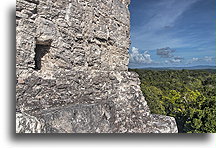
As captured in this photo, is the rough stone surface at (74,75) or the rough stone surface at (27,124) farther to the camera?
the rough stone surface at (74,75)

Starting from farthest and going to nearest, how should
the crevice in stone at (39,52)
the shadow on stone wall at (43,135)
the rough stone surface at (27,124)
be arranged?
the crevice in stone at (39,52) → the shadow on stone wall at (43,135) → the rough stone surface at (27,124)

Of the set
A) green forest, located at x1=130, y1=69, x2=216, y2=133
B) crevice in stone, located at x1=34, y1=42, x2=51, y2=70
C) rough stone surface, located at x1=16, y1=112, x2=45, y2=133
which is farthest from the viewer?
green forest, located at x1=130, y1=69, x2=216, y2=133

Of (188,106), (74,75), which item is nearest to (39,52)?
(74,75)

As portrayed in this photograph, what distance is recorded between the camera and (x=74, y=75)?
10.2 feet

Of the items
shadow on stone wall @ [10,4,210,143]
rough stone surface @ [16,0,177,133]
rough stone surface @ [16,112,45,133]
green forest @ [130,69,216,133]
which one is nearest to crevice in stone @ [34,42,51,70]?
rough stone surface @ [16,0,177,133]

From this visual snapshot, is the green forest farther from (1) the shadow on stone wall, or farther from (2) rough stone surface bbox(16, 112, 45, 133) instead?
(2) rough stone surface bbox(16, 112, 45, 133)

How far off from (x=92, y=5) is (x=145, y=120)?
1.99 m

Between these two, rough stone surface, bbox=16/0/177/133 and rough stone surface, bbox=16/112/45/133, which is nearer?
rough stone surface, bbox=16/112/45/133

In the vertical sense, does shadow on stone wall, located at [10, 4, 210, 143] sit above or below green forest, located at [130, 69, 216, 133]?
A: above

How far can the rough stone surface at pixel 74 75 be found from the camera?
2613 millimetres

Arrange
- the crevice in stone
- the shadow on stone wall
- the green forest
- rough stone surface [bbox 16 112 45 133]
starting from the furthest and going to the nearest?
the green forest, the crevice in stone, the shadow on stone wall, rough stone surface [bbox 16 112 45 133]

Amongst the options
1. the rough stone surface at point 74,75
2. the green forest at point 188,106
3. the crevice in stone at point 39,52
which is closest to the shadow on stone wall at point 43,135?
the rough stone surface at point 74,75

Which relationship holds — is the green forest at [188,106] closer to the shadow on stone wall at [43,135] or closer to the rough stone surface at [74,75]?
the rough stone surface at [74,75]

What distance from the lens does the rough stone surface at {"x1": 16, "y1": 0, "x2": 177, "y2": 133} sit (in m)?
2.61
